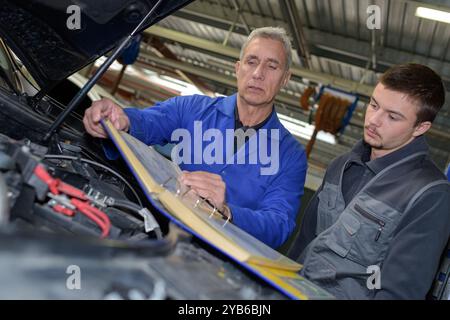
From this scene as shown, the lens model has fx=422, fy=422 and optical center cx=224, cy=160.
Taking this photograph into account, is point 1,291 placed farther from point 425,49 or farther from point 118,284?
point 425,49

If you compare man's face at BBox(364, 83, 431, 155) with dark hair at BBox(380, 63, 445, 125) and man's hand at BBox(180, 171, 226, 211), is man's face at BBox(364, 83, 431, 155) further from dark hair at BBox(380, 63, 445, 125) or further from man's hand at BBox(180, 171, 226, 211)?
man's hand at BBox(180, 171, 226, 211)

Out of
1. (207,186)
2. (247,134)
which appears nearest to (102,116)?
(207,186)

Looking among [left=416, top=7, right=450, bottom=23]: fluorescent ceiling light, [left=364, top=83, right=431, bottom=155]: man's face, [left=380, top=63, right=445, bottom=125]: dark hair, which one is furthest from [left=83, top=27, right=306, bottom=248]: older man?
[left=416, top=7, right=450, bottom=23]: fluorescent ceiling light

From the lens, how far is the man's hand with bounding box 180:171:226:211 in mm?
1189

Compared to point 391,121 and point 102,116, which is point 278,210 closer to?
point 391,121

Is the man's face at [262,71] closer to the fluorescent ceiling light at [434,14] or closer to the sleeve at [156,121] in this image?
the sleeve at [156,121]

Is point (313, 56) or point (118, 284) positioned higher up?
point (313, 56)

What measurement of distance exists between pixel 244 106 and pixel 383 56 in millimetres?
4788

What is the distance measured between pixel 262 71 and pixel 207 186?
70 cm

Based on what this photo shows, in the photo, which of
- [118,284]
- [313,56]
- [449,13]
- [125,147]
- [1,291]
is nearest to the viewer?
[1,291]

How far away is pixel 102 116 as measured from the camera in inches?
54.6
